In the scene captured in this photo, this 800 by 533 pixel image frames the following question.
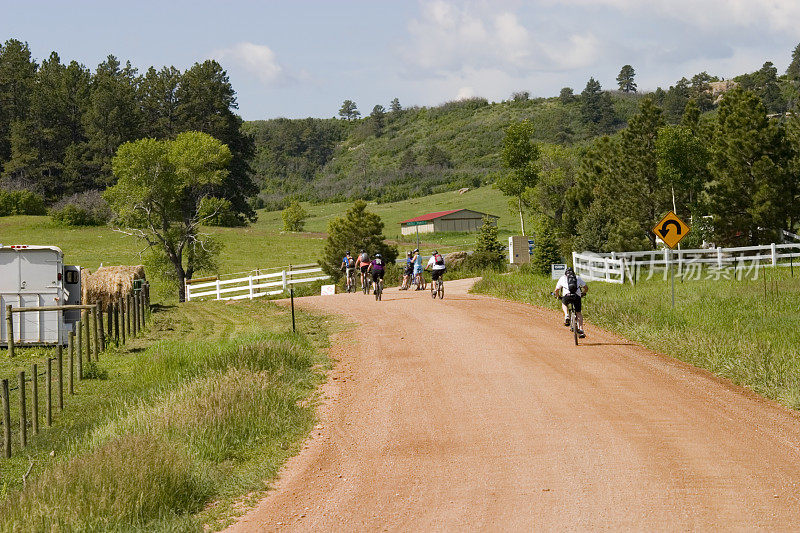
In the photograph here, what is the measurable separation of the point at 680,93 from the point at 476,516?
16079 centimetres

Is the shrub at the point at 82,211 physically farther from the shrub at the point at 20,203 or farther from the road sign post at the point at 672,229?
the road sign post at the point at 672,229

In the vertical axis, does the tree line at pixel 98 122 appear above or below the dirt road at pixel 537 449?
above

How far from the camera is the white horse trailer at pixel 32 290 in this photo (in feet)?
71.5

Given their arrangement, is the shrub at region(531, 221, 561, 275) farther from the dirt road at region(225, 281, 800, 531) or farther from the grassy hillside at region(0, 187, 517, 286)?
the dirt road at region(225, 281, 800, 531)

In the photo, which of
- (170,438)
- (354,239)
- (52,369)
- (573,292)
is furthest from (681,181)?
(170,438)

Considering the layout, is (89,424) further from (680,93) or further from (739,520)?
(680,93)

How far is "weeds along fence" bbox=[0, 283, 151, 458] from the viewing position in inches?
483

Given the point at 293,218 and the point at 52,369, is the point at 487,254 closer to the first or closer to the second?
the point at 52,369

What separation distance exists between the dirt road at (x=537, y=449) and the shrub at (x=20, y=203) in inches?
2899

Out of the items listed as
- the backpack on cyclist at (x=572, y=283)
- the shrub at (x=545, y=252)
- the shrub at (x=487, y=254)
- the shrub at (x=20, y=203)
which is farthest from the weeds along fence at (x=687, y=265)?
the shrub at (x=20, y=203)

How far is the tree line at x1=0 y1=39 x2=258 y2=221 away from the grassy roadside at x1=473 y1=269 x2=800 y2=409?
62.8m

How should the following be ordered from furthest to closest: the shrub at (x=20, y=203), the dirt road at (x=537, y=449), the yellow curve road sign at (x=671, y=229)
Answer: the shrub at (x=20, y=203)
the yellow curve road sign at (x=671, y=229)
the dirt road at (x=537, y=449)

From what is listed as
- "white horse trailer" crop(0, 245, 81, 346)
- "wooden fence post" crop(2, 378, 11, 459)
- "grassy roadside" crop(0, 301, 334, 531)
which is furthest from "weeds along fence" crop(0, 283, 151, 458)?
"grassy roadside" crop(0, 301, 334, 531)

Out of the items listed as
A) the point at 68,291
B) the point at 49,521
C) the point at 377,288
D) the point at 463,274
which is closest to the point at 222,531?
the point at 49,521
